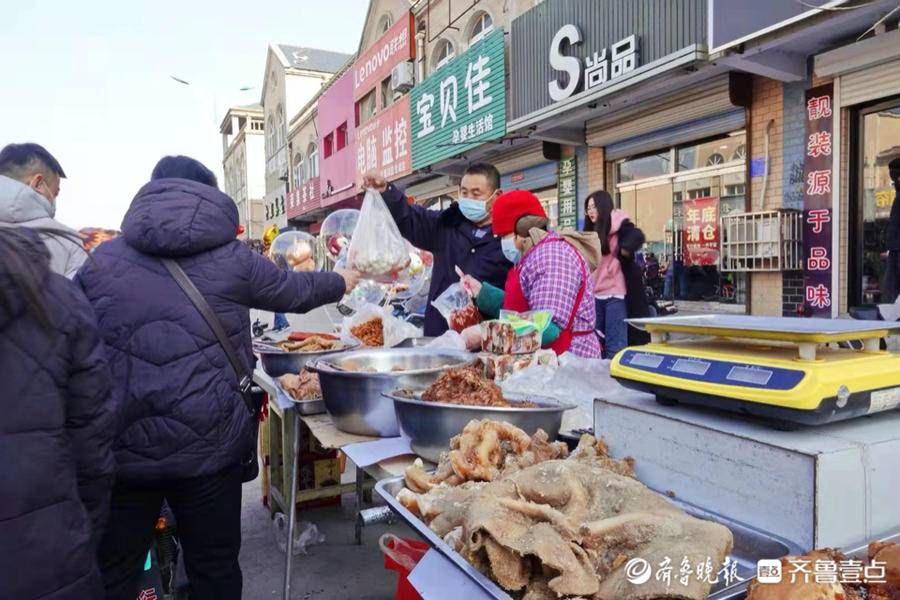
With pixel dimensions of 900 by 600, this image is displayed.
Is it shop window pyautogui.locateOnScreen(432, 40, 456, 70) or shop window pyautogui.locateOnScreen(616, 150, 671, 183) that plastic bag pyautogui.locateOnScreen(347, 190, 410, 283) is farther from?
shop window pyautogui.locateOnScreen(432, 40, 456, 70)

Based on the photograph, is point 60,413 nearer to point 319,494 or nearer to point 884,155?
point 319,494

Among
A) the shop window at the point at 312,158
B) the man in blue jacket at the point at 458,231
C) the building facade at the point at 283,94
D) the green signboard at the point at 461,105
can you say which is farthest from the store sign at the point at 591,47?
the building facade at the point at 283,94

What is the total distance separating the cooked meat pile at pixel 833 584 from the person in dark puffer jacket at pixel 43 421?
4.38ft

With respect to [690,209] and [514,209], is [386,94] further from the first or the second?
[514,209]

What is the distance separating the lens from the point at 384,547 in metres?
1.98

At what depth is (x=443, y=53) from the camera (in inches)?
530

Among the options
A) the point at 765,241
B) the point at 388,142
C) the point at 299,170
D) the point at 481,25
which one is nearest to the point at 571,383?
the point at 765,241

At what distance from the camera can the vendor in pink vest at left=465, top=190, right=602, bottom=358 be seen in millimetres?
2594

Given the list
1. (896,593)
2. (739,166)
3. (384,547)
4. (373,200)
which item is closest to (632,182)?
(739,166)

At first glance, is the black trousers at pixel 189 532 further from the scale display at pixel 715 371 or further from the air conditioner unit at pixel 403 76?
the air conditioner unit at pixel 403 76

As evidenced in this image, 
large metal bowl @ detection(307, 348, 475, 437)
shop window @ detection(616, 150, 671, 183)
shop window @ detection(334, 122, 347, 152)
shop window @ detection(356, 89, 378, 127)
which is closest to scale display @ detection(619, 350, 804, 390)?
large metal bowl @ detection(307, 348, 475, 437)

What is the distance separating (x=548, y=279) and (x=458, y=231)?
1.32 meters

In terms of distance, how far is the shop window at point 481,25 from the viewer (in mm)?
11829

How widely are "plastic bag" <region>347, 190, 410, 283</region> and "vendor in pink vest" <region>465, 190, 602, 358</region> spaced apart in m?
0.44
